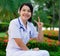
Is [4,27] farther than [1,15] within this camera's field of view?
Yes

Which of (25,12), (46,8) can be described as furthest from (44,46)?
(46,8)

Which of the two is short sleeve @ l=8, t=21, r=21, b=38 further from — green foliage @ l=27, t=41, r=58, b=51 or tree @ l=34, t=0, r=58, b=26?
tree @ l=34, t=0, r=58, b=26

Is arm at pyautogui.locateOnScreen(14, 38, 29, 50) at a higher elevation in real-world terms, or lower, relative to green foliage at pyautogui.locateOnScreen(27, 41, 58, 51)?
higher

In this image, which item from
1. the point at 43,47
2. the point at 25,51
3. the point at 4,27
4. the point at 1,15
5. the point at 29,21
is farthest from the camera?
the point at 4,27

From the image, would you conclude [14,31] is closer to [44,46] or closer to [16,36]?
[16,36]

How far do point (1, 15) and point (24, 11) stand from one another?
8720 millimetres

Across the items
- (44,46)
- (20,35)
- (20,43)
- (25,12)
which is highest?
(25,12)

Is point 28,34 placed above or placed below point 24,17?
below

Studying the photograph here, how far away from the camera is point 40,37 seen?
428 centimetres

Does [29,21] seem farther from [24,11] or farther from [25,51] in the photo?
[25,51]

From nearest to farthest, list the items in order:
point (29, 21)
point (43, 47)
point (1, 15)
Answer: point (29, 21)
point (43, 47)
point (1, 15)

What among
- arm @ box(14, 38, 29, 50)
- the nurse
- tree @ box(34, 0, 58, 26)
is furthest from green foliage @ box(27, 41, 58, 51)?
tree @ box(34, 0, 58, 26)

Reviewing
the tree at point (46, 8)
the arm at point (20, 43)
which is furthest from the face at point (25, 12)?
the tree at point (46, 8)

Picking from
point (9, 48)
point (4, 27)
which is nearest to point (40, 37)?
point (9, 48)
